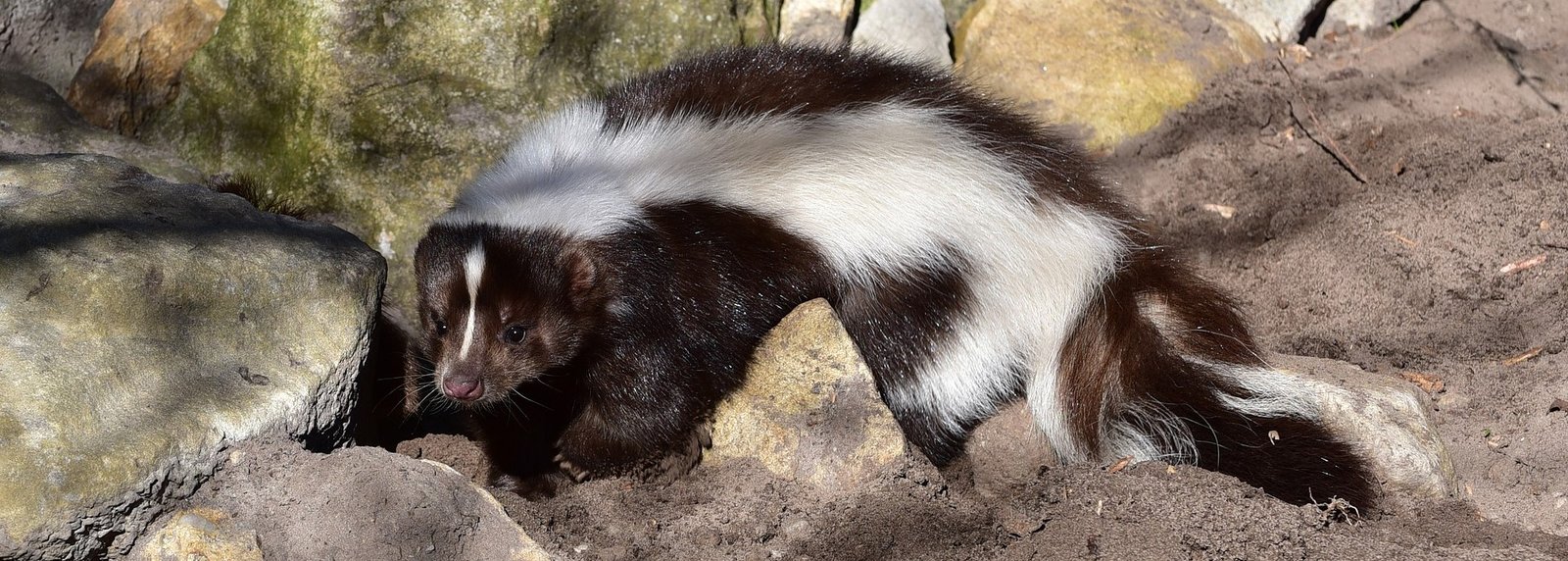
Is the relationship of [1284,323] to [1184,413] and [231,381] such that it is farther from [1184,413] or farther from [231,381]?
[231,381]

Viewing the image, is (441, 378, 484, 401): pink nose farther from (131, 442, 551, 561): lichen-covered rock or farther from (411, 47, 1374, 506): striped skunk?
(131, 442, 551, 561): lichen-covered rock

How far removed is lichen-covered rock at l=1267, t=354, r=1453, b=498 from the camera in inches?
160

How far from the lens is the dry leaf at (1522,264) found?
508 centimetres

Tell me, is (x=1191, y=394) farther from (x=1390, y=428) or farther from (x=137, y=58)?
(x=137, y=58)

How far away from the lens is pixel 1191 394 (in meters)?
4.20

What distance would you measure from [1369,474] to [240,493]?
3.43m

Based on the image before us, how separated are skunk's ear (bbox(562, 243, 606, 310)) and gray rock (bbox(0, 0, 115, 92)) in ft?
10.3

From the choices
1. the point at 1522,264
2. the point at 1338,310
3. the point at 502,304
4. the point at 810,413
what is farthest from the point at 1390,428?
the point at 502,304

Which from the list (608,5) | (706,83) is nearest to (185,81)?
(608,5)

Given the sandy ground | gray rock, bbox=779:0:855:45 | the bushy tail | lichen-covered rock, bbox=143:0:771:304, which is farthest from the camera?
gray rock, bbox=779:0:855:45

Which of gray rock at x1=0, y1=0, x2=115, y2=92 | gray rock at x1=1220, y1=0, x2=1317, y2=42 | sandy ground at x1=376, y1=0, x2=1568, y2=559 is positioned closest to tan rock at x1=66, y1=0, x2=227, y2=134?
gray rock at x1=0, y1=0, x2=115, y2=92

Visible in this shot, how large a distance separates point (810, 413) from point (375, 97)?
2.58 meters

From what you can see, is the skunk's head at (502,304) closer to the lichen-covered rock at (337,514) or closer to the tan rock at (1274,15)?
the lichen-covered rock at (337,514)

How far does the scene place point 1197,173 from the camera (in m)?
6.25
